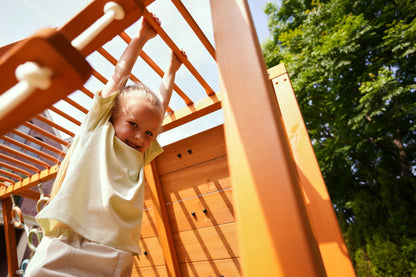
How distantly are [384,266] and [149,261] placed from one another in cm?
440

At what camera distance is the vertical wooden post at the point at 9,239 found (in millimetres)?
3172

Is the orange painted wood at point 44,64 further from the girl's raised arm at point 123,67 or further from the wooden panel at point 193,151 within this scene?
the wooden panel at point 193,151

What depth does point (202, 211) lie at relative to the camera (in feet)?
7.63

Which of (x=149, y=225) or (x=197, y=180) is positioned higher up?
(x=197, y=180)

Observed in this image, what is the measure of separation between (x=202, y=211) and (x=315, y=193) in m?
1.22

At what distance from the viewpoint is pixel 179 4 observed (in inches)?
57.7

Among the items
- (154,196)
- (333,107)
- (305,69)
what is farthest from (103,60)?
(333,107)

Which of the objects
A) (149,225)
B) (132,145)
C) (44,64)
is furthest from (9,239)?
(44,64)

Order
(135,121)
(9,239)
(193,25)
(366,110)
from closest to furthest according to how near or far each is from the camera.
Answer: (135,121), (193,25), (9,239), (366,110)

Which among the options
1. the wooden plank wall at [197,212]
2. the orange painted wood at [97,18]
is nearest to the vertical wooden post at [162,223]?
the wooden plank wall at [197,212]

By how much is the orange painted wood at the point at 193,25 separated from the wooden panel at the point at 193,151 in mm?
839

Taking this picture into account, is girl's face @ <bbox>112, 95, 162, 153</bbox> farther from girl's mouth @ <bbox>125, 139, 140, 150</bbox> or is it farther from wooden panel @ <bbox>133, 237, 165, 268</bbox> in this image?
wooden panel @ <bbox>133, 237, 165, 268</bbox>

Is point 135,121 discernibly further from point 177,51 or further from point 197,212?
point 197,212

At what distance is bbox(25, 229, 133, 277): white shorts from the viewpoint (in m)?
0.77
